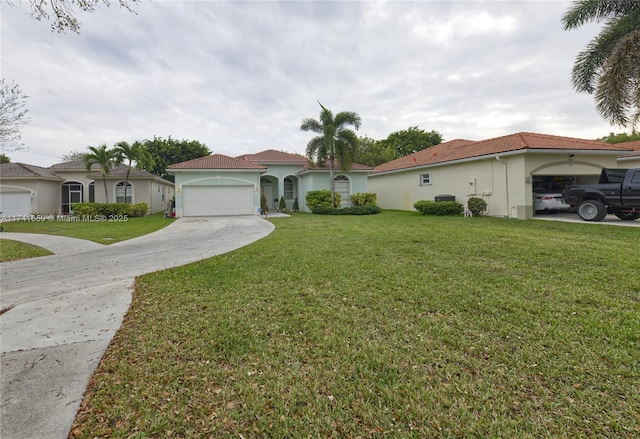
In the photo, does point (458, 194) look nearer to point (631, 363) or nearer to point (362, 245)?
point (362, 245)

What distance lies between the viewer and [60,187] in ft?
75.2

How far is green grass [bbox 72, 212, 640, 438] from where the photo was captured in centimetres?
203

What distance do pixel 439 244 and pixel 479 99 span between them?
15.5m

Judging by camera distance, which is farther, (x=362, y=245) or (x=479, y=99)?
(x=479, y=99)

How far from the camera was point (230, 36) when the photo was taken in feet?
37.7

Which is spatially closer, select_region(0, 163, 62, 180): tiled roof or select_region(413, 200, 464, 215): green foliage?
select_region(413, 200, 464, 215): green foliage

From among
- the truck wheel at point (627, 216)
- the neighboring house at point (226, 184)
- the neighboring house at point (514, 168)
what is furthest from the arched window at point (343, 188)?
the truck wheel at point (627, 216)

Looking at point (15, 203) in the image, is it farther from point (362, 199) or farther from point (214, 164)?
point (362, 199)

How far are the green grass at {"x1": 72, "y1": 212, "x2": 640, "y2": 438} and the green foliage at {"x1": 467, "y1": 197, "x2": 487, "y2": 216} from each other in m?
10.5

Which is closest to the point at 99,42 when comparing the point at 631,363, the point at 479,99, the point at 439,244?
the point at 439,244

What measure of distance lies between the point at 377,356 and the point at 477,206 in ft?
49.6

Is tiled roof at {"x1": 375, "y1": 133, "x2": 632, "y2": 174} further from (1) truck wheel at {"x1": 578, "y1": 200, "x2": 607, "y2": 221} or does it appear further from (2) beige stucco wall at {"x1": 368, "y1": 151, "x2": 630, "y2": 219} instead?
(1) truck wheel at {"x1": 578, "y1": 200, "x2": 607, "y2": 221}

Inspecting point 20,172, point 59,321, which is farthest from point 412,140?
point 59,321

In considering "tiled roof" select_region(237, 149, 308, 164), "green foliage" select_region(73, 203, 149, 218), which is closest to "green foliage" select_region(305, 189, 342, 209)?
"tiled roof" select_region(237, 149, 308, 164)
